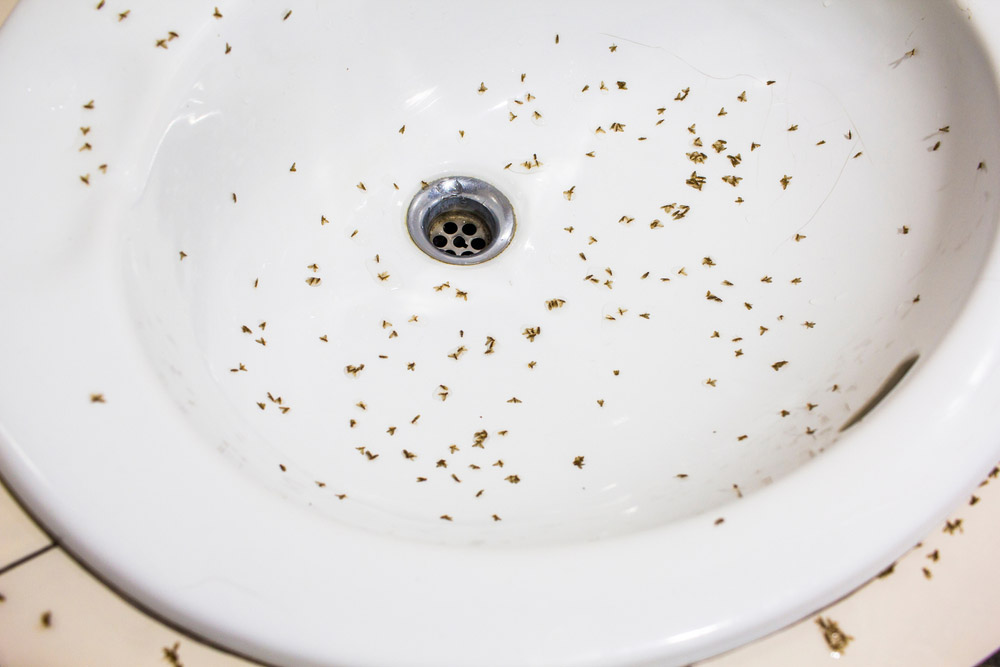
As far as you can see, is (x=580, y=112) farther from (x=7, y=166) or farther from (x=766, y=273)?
(x=7, y=166)

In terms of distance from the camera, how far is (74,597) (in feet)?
1.31

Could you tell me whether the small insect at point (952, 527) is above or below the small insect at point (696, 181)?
below

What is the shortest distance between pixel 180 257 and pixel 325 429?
15 cm

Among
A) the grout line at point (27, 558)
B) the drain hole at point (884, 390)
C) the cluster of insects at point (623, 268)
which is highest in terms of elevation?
the cluster of insects at point (623, 268)

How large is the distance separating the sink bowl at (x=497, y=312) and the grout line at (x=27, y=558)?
0.01 m

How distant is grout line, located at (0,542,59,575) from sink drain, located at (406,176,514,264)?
370 mm

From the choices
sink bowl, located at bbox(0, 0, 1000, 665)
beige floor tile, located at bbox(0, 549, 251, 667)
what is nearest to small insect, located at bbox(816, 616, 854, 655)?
sink bowl, located at bbox(0, 0, 1000, 665)

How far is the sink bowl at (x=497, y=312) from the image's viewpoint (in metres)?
0.39

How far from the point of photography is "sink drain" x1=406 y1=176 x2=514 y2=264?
0.68m

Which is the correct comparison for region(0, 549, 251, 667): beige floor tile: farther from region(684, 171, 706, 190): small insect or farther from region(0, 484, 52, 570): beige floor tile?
region(684, 171, 706, 190): small insect

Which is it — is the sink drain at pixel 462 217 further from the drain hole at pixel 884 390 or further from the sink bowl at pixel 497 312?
the drain hole at pixel 884 390

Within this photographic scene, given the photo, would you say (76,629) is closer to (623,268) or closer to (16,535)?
(16,535)

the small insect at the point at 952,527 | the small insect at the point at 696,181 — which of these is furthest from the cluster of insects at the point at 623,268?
the small insect at the point at 952,527

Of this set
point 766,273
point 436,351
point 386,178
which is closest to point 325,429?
point 436,351
